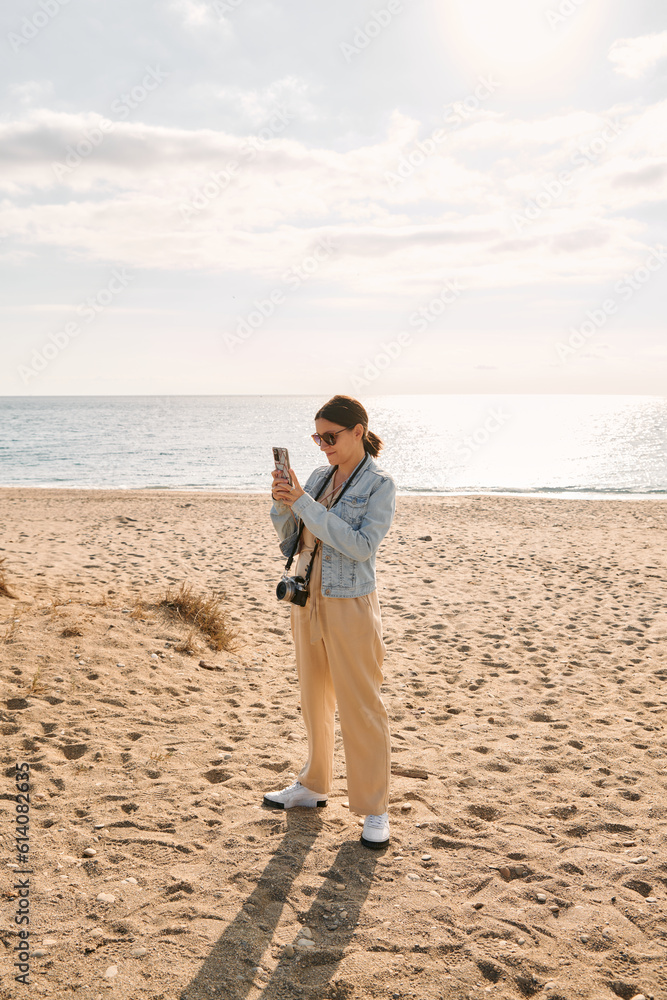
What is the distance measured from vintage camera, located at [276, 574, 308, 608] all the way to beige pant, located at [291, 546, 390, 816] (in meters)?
0.05

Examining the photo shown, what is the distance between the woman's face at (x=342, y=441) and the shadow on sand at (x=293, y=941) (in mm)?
2093

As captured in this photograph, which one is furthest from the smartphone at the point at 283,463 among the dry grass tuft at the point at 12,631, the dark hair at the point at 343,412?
the dry grass tuft at the point at 12,631

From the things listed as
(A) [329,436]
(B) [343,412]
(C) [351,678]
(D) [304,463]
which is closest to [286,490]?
(A) [329,436]

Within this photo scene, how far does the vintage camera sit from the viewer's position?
3396mm

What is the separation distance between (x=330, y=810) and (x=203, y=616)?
10.8 ft

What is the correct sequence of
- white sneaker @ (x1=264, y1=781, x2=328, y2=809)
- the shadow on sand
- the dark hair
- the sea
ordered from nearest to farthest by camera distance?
the shadow on sand < the dark hair < white sneaker @ (x1=264, y1=781, x2=328, y2=809) < the sea

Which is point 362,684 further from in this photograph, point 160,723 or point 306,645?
point 160,723

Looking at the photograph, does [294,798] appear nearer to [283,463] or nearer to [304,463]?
[283,463]

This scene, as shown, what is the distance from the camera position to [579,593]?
9086 millimetres

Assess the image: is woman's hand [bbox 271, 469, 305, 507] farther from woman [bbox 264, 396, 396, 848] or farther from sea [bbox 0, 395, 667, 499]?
sea [bbox 0, 395, 667, 499]

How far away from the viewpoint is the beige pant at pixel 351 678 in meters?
3.34

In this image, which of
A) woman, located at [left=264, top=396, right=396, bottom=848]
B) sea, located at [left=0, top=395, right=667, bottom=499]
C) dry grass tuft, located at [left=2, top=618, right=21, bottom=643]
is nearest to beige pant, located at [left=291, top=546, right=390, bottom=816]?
Result: woman, located at [left=264, top=396, right=396, bottom=848]

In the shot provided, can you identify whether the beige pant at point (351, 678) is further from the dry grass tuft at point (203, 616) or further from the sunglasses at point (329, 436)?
the dry grass tuft at point (203, 616)

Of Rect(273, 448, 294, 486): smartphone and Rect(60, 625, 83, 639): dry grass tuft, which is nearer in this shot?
Rect(273, 448, 294, 486): smartphone
